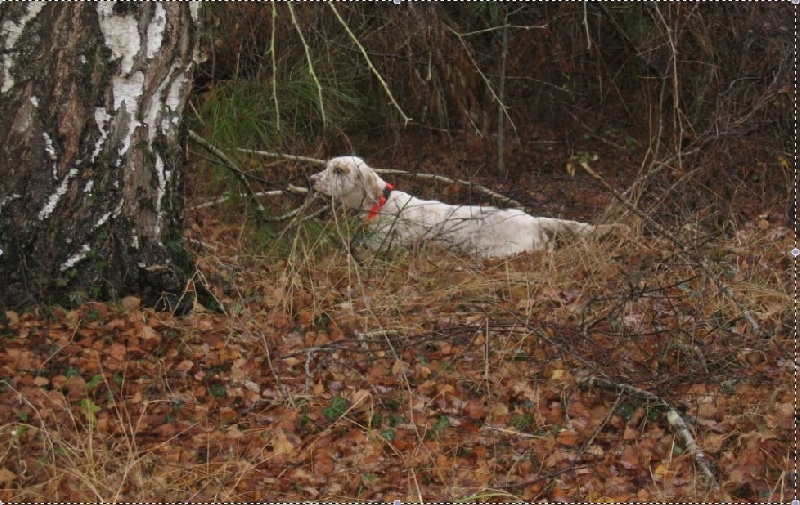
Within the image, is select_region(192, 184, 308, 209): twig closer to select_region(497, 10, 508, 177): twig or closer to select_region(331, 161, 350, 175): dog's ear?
select_region(331, 161, 350, 175): dog's ear

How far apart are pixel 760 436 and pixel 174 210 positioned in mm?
2566

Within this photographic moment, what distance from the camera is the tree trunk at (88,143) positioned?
4.23 m

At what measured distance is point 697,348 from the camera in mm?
4328

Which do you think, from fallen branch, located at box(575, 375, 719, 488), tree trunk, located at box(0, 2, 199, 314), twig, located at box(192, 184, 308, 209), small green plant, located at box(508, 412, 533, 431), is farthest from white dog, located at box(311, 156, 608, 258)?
small green plant, located at box(508, 412, 533, 431)

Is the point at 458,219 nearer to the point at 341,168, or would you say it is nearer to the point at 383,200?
the point at 383,200

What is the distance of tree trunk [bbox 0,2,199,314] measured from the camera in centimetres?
423

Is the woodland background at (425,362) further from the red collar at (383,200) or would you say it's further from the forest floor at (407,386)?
the red collar at (383,200)

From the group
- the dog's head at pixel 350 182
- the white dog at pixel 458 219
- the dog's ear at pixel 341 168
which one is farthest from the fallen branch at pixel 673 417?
the dog's ear at pixel 341 168

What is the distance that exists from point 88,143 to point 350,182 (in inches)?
96.5

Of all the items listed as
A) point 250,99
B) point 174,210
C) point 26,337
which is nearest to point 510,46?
point 250,99

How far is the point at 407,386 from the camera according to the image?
4145mm

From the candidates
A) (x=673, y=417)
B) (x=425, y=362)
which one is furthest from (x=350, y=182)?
(x=673, y=417)

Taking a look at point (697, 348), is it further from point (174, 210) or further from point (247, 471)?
point (174, 210)

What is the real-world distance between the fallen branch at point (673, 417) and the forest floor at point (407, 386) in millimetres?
11
